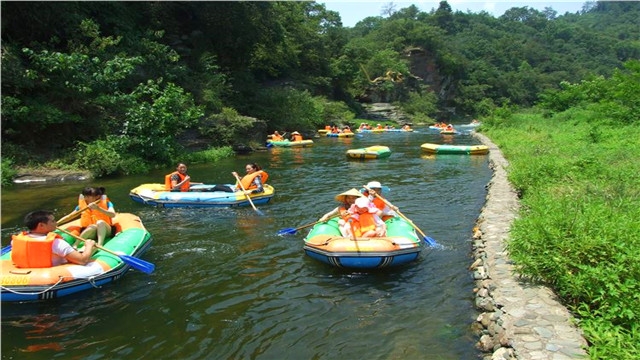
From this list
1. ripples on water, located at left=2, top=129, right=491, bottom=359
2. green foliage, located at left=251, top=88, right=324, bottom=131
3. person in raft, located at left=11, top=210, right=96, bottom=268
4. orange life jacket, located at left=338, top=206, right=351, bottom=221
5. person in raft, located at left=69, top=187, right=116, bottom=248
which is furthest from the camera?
green foliage, located at left=251, top=88, right=324, bottom=131

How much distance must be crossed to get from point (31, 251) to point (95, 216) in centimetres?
166

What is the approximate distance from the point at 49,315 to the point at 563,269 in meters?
5.72

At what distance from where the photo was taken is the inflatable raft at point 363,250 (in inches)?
248

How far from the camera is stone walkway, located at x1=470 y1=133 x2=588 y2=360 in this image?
12.6 ft

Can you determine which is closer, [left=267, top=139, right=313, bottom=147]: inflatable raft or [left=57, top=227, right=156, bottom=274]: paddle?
[left=57, top=227, right=156, bottom=274]: paddle

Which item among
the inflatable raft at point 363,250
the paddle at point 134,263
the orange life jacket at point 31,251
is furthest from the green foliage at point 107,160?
the inflatable raft at point 363,250

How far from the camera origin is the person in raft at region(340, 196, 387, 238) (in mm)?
7012

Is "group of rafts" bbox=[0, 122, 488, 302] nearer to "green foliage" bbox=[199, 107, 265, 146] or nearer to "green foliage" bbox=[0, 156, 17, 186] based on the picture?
"green foliage" bbox=[0, 156, 17, 186]

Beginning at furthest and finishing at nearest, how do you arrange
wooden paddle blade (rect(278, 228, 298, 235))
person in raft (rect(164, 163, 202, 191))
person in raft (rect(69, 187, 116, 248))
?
1. person in raft (rect(164, 163, 202, 191))
2. wooden paddle blade (rect(278, 228, 298, 235))
3. person in raft (rect(69, 187, 116, 248))

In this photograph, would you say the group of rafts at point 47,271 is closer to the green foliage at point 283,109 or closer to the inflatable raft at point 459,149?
the inflatable raft at point 459,149

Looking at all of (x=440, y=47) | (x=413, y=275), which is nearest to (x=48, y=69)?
(x=413, y=275)

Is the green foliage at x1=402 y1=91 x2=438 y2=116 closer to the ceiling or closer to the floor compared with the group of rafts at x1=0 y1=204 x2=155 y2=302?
closer to the ceiling

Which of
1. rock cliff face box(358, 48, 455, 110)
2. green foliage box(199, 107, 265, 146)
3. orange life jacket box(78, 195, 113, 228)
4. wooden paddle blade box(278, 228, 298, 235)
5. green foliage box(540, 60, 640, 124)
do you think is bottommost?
wooden paddle blade box(278, 228, 298, 235)

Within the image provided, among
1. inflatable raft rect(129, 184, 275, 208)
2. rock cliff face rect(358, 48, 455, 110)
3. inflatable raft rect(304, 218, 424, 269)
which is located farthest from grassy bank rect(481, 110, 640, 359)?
rock cliff face rect(358, 48, 455, 110)
